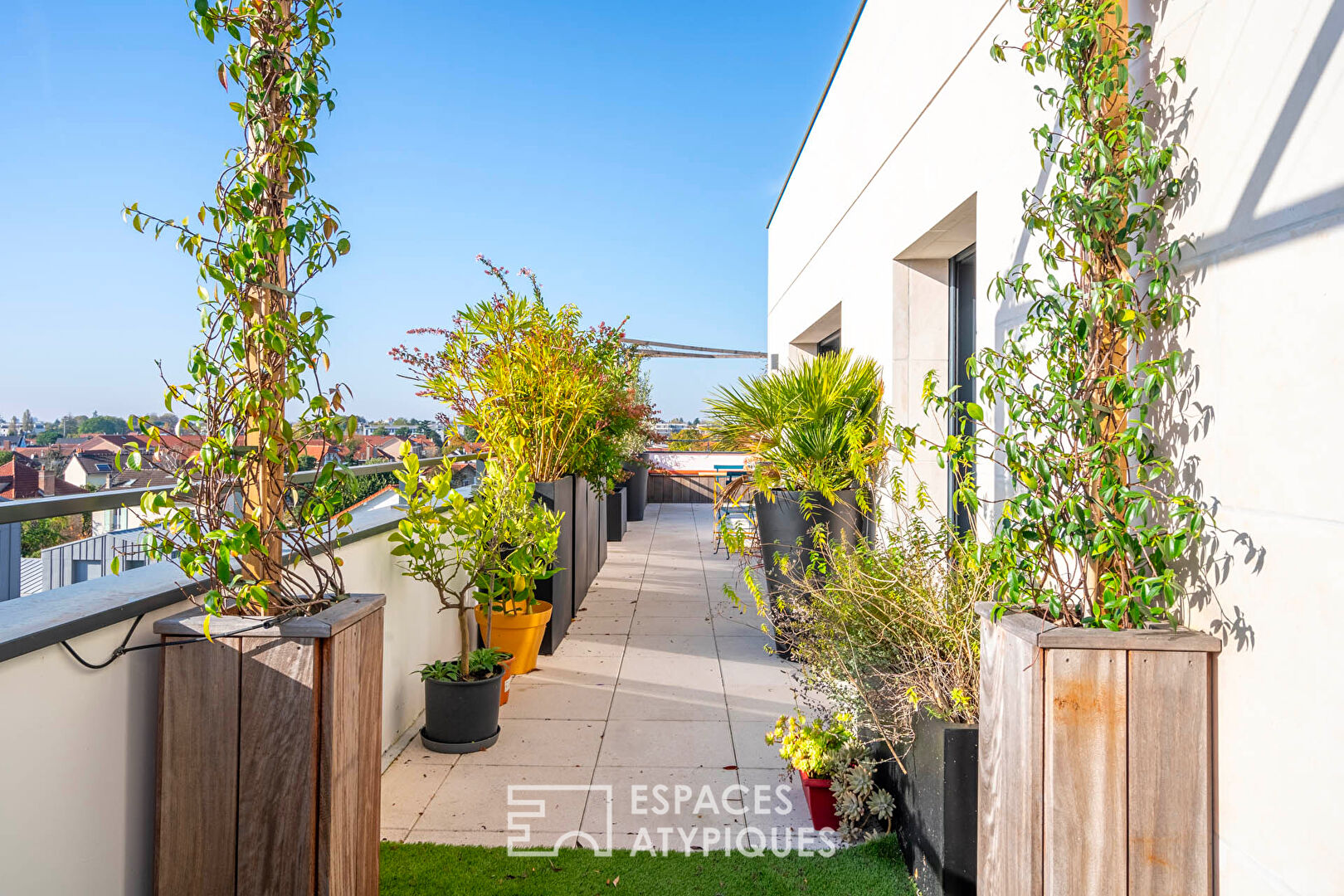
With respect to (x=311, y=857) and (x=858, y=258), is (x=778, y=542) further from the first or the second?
(x=311, y=857)

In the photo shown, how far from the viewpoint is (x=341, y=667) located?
1.58m

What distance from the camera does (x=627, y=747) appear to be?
2922 millimetres

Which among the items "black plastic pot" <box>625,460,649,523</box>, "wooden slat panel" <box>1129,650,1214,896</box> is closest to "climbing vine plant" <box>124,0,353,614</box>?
"wooden slat panel" <box>1129,650,1214,896</box>

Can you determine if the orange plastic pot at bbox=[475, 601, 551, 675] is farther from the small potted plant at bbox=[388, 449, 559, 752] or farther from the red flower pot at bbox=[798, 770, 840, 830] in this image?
the red flower pot at bbox=[798, 770, 840, 830]

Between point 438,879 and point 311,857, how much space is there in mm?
644

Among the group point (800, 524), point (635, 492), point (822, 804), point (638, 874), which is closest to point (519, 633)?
point (800, 524)

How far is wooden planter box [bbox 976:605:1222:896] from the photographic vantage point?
141cm

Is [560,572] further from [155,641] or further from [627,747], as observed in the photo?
Answer: [155,641]

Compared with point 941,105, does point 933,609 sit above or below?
below

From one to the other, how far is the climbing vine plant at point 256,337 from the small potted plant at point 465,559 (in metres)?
1.00

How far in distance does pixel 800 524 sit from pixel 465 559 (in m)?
1.79

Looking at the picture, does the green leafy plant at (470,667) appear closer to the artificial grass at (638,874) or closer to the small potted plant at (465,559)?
the small potted plant at (465,559)

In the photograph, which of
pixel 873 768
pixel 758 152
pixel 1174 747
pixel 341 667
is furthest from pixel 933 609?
pixel 758 152

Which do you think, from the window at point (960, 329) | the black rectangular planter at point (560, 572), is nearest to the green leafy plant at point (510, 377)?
the black rectangular planter at point (560, 572)
